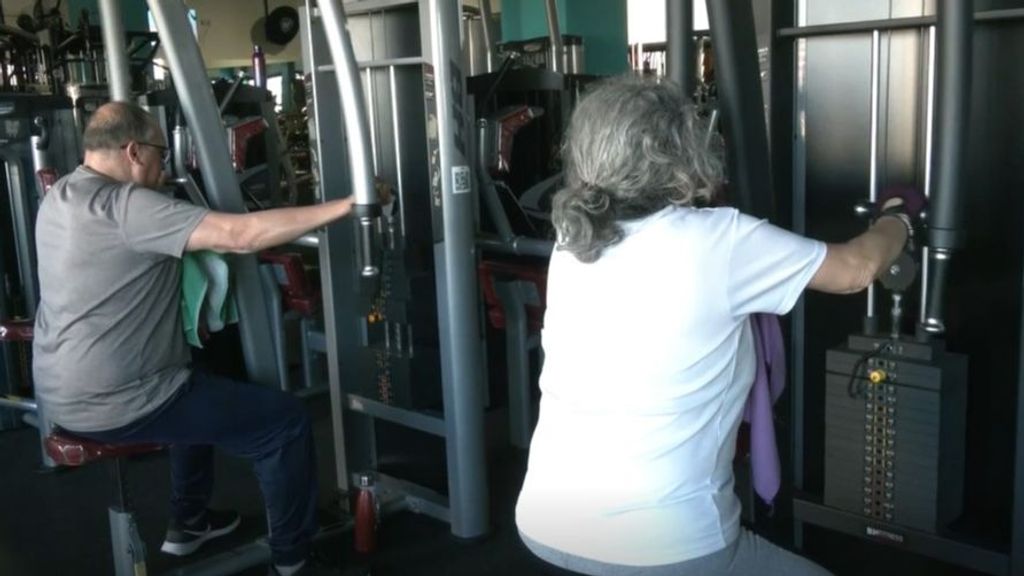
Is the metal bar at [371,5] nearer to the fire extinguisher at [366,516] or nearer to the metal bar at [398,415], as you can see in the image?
the metal bar at [398,415]

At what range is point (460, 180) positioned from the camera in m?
2.96

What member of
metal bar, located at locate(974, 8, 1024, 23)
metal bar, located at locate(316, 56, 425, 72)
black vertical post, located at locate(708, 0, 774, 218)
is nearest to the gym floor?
black vertical post, located at locate(708, 0, 774, 218)

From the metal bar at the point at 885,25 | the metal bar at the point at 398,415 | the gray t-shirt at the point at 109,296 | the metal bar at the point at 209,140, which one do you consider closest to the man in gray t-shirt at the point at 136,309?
the gray t-shirt at the point at 109,296

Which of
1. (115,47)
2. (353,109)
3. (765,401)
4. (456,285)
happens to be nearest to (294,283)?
(456,285)

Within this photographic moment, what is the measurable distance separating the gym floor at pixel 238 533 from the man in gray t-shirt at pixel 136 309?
21.3 inches

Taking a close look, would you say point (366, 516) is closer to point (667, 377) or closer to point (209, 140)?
point (209, 140)

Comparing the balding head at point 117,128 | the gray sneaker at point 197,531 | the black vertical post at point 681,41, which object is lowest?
the gray sneaker at point 197,531

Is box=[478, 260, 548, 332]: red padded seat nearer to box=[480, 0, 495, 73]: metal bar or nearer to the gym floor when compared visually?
the gym floor

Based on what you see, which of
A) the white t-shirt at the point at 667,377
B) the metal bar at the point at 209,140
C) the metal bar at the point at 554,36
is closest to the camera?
the white t-shirt at the point at 667,377

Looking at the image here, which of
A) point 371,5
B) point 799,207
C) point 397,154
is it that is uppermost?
point 371,5

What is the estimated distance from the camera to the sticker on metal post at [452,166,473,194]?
2947 millimetres

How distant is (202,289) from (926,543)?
1.87 m

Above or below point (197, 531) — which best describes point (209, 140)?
above

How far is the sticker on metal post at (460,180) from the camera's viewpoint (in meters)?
2.95
